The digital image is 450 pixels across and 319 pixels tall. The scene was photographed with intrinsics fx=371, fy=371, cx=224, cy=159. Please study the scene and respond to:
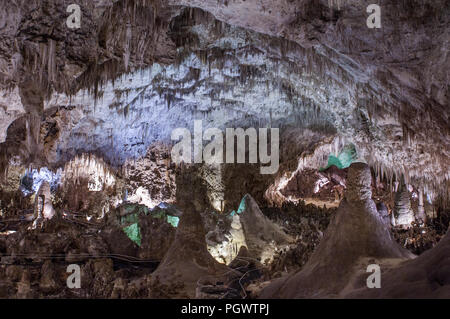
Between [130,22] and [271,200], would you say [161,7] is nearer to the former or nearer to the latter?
[130,22]

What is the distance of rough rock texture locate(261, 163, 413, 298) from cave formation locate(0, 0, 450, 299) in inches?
1.0

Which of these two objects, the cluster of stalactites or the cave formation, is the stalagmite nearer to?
the cave formation

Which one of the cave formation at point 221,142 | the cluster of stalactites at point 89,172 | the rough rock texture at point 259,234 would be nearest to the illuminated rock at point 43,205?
the cave formation at point 221,142

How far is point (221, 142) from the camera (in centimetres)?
1977

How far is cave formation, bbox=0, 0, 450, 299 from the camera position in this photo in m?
7.35

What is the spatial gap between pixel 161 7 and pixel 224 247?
804 centimetres

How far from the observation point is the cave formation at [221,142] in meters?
7.35

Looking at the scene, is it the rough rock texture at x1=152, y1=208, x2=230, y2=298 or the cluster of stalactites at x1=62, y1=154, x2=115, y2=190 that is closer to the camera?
the rough rock texture at x1=152, y1=208, x2=230, y2=298

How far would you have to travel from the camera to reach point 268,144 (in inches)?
787

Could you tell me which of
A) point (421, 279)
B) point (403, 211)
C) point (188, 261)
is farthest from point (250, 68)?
point (421, 279)

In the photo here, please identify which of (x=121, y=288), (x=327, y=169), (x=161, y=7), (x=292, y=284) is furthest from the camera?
(x=327, y=169)

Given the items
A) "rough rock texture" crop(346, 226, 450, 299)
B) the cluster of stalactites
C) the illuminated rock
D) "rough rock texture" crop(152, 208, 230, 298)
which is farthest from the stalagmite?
the illuminated rock

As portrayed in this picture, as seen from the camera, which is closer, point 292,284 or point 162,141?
point 292,284

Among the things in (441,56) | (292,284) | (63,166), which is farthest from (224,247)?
(63,166)
